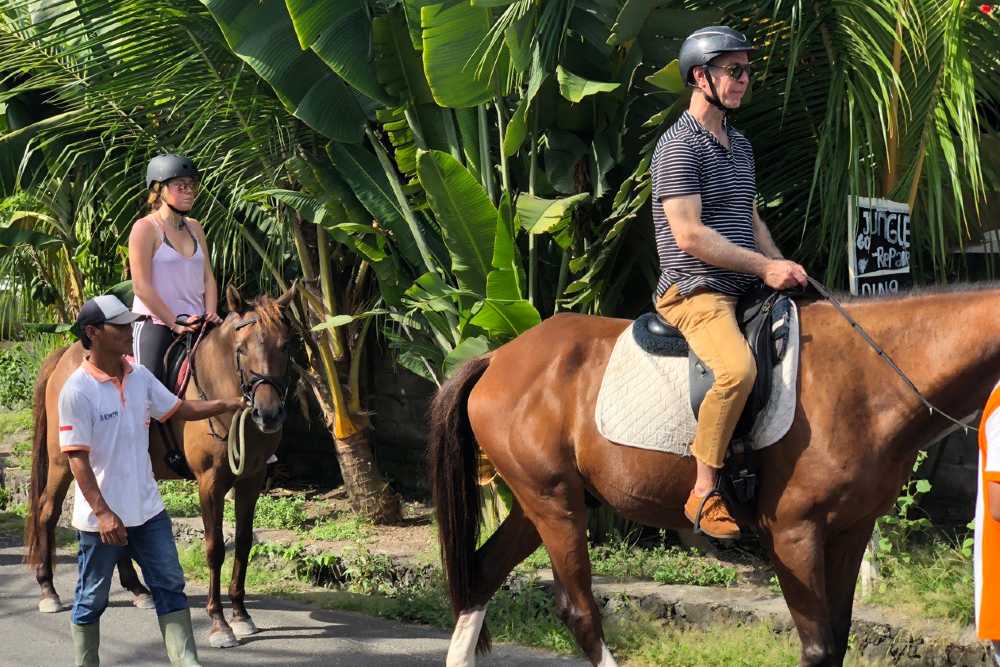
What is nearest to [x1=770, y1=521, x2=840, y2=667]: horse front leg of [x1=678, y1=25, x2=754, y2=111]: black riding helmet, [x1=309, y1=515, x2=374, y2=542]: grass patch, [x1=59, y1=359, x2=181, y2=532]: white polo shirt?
[x1=678, y1=25, x2=754, y2=111]: black riding helmet

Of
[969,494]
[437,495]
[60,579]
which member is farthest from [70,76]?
[969,494]

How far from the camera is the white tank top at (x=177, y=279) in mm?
7254

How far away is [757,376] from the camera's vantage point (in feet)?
14.8

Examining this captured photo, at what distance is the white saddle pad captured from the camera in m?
4.76

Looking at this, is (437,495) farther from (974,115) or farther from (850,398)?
(974,115)

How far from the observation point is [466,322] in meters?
7.41

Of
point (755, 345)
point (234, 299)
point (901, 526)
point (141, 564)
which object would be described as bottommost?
point (901, 526)

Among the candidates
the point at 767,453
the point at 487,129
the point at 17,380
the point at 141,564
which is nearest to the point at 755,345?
the point at 767,453

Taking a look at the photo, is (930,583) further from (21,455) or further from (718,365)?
(21,455)

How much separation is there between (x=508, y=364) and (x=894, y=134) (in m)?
2.42

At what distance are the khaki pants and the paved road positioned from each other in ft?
6.79

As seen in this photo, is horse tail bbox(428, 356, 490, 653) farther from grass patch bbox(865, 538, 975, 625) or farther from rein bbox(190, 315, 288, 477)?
grass patch bbox(865, 538, 975, 625)

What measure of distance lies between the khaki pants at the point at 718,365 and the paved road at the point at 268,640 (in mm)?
2071

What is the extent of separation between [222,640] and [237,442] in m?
1.10
